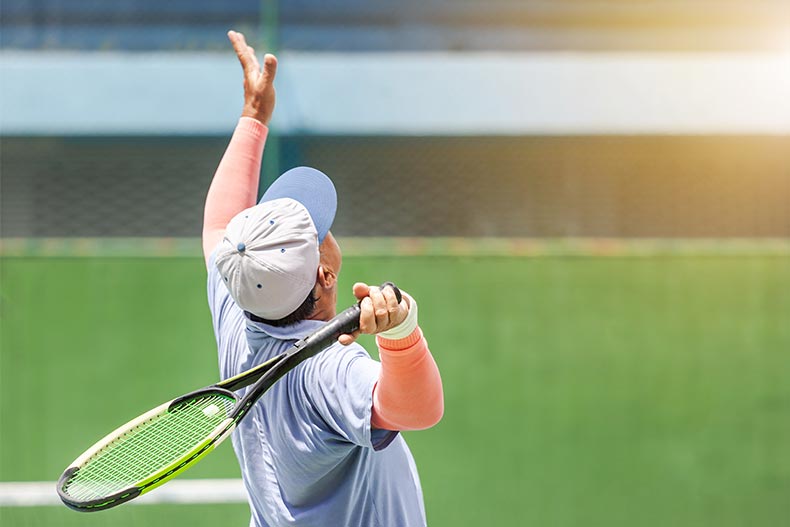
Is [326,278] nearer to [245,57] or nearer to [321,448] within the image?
[321,448]

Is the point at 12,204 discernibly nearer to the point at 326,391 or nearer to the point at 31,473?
the point at 31,473

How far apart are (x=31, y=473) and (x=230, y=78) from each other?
1541mm

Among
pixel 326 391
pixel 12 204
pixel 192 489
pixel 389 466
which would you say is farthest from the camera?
pixel 12 204

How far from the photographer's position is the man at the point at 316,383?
3.95 feet

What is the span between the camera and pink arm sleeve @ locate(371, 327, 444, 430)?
1.19 metres

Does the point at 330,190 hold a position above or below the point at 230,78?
below

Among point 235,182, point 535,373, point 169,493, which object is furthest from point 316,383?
point 535,373

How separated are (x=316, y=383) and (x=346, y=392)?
74 millimetres

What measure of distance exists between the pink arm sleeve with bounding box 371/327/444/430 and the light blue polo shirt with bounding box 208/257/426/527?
3 centimetres

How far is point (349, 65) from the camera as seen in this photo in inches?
139

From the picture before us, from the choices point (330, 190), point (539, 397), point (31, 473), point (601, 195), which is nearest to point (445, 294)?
point (539, 397)

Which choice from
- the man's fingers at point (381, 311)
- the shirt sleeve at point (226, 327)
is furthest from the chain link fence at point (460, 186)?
the man's fingers at point (381, 311)

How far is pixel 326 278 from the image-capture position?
4.70 feet

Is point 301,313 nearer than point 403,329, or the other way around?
point 403,329
